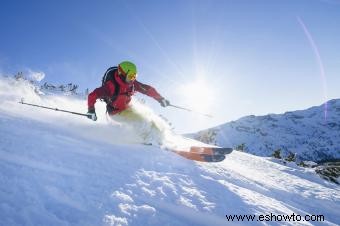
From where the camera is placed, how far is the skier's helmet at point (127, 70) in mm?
10938

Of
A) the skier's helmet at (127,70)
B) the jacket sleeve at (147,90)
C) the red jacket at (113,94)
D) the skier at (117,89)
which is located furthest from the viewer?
the jacket sleeve at (147,90)

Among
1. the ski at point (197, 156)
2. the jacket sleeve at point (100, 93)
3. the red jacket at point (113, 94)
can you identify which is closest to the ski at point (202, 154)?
the ski at point (197, 156)

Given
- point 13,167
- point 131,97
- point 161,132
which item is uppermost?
point 131,97

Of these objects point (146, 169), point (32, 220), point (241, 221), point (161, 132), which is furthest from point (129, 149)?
point (32, 220)

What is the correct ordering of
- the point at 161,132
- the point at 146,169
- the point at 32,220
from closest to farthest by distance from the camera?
the point at 32,220 → the point at 146,169 → the point at 161,132

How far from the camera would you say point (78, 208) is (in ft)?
14.6

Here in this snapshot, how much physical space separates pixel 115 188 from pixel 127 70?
6.24m

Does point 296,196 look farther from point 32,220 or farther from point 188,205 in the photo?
point 32,220

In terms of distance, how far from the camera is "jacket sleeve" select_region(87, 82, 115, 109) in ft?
34.0

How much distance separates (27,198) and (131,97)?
779 cm

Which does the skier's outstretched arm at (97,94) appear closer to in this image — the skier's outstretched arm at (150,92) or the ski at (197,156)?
→ the skier's outstretched arm at (150,92)

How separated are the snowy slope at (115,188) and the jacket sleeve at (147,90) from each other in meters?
3.81

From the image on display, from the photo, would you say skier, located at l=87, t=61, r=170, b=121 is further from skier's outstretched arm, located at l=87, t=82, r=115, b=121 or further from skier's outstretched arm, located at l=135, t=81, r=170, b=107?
skier's outstretched arm, located at l=135, t=81, r=170, b=107

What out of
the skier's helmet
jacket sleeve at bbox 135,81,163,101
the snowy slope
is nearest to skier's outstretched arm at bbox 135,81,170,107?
jacket sleeve at bbox 135,81,163,101
